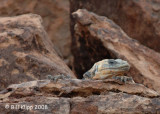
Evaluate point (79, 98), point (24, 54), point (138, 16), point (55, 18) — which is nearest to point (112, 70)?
point (79, 98)

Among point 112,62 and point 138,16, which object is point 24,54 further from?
point 138,16

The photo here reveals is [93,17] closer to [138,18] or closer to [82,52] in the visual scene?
[82,52]

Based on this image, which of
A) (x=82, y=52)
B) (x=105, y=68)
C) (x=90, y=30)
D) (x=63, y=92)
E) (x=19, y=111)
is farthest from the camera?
(x=82, y=52)

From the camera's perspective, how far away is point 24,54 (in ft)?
26.8

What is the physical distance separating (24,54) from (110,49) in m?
2.00

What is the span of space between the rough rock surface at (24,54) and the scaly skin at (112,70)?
147 centimetres

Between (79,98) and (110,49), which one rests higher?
(79,98)

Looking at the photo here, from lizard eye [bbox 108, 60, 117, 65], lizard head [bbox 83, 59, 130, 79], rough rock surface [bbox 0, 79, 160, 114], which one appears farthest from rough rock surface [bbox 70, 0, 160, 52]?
rough rock surface [bbox 0, 79, 160, 114]

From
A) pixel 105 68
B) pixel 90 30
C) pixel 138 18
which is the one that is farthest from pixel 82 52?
pixel 105 68

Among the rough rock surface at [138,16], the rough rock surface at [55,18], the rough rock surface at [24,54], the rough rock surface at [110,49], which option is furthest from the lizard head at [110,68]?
the rough rock surface at [55,18]

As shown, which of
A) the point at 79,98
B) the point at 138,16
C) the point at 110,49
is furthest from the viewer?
the point at 138,16

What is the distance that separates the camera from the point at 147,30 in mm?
12102

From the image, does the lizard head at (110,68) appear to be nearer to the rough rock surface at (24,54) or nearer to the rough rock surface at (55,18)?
the rough rock surface at (24,54)

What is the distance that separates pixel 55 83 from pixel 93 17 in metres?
4.31
